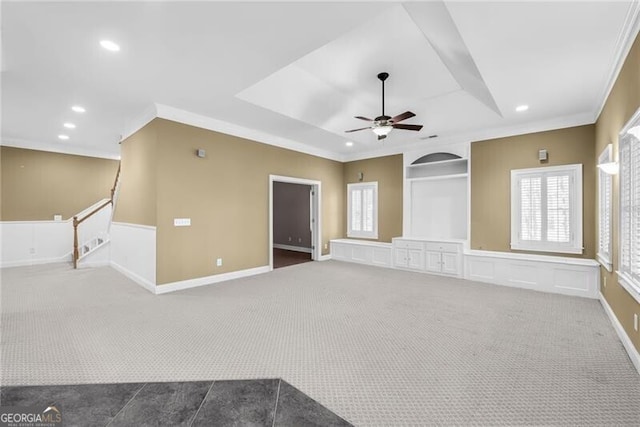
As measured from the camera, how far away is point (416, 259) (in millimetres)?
6273

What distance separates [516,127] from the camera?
5355mm

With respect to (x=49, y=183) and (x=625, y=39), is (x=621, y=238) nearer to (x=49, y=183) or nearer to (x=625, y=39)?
(x=625, y=39)

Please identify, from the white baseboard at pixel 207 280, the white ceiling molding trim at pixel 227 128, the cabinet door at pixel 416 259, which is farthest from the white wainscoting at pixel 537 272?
the white ceiling molding trim at pixel 227 128

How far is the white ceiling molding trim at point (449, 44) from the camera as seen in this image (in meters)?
2.57

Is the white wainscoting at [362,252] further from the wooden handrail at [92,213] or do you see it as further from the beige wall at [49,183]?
the beige wall at [49,183]

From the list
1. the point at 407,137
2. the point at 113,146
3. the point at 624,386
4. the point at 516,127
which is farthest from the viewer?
the point at 113,146

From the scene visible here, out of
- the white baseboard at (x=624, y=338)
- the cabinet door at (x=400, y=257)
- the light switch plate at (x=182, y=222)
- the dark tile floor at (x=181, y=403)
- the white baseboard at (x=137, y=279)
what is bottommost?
the dark tile floor at (x=181, y=403)

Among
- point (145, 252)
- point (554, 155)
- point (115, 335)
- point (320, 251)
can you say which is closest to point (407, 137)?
point (554, 155)

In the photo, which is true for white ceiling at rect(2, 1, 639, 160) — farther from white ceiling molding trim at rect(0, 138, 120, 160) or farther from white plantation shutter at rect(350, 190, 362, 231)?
white plantation shutter at rect(350, 190, 362, 231)

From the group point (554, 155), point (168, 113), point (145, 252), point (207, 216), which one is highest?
point (168, 113)

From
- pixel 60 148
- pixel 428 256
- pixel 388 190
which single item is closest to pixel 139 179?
pixel 60 148

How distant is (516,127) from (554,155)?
0.81 meters

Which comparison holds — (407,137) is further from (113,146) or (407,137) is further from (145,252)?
(113,146)

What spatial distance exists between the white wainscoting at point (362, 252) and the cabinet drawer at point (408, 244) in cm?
Result: 22
